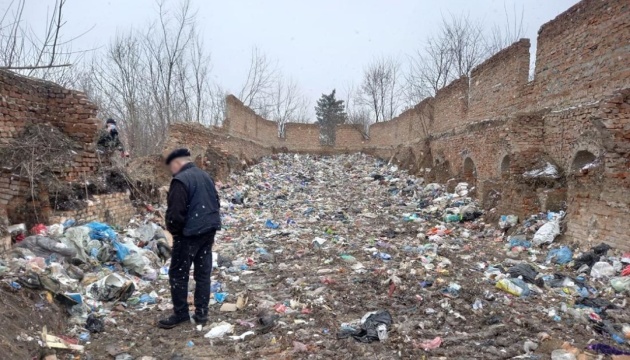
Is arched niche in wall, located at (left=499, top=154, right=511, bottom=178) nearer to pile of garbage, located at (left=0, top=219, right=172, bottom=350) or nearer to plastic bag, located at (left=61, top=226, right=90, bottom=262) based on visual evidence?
pile of garbage, located at (left=0, top=219, right=172, bottom=350)

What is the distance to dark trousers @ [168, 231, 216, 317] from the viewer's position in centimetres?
326

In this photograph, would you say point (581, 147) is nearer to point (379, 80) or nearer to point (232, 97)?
point (232, 97)

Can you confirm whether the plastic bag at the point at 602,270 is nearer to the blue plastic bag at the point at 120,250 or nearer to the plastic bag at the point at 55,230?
the blue plastic bag at the point at 120,250

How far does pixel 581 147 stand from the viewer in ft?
20.0

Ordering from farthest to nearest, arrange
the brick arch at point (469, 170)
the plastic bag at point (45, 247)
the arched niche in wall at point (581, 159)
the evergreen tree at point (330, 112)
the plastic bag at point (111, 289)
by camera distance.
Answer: the evergreen tree at point (330, 112) < the brick arch at point (469, 170) < the arched niche in wall at point (581, 159) < the plastic bag at point (45, 247) < the plastic bag at point (111, 289)

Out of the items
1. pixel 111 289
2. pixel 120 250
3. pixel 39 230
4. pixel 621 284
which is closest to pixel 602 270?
pixel 621 284

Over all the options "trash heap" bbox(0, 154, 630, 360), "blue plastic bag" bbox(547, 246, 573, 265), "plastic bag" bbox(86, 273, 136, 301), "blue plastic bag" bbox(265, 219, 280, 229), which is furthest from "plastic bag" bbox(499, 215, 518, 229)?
"plastic bag" bbox(86, 273, 136, 301)

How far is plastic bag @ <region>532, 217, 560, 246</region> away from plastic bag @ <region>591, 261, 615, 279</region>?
1196 mm

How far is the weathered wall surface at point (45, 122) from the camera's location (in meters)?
4.85

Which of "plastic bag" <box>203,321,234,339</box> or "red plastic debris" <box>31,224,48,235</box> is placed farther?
"red plastic debris" <box>31,224,48,235</box>

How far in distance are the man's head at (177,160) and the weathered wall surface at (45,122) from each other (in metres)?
2.48

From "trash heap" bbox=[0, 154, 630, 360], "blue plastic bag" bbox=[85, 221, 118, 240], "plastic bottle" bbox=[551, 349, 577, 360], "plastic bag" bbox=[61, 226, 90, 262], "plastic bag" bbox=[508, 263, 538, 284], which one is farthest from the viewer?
"blue plastic bag" bbox=[85, 221, 118, 240]

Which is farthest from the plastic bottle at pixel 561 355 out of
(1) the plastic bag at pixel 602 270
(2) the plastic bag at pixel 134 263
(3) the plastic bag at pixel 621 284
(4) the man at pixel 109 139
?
(4) the man at pixel 109 139

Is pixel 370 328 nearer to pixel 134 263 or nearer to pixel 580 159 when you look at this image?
pixel 134 263
